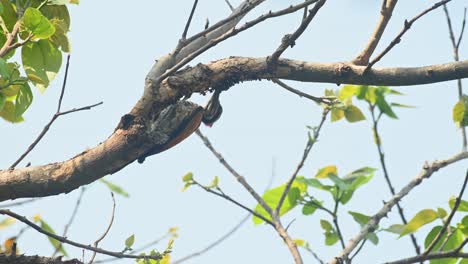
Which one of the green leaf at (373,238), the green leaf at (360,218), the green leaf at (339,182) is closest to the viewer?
the green leaf at (373,238)

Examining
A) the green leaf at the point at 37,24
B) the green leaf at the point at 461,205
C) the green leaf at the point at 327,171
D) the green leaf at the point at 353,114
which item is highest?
the green leaf at the point at 353,114

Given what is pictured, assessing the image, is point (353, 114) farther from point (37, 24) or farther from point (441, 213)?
point (37, 24)

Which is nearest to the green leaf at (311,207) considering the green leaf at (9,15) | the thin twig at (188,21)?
the thin twig at (188,21)

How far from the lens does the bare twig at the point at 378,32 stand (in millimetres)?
2139

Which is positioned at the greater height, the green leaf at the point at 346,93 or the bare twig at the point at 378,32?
the green leaf at the point at 346,93

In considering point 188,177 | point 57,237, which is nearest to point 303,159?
point 188,177

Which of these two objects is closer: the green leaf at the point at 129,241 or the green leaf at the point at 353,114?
the green leaf at the point at 129,241

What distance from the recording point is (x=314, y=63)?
2.05m

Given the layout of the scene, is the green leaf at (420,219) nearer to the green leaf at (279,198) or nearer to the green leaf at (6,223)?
the green leaf at (279,198)

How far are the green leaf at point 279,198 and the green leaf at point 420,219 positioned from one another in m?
0.77

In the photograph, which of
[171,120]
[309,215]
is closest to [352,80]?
[171,120]

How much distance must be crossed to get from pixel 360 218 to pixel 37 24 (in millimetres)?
1782

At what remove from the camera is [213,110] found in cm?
212

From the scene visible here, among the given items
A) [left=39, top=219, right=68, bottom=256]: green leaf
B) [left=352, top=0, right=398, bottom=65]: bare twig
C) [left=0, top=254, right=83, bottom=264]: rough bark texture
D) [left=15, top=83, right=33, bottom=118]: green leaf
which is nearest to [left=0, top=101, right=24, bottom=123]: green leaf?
[left=15, top=83, right=33, bottom=118]: green leaf
